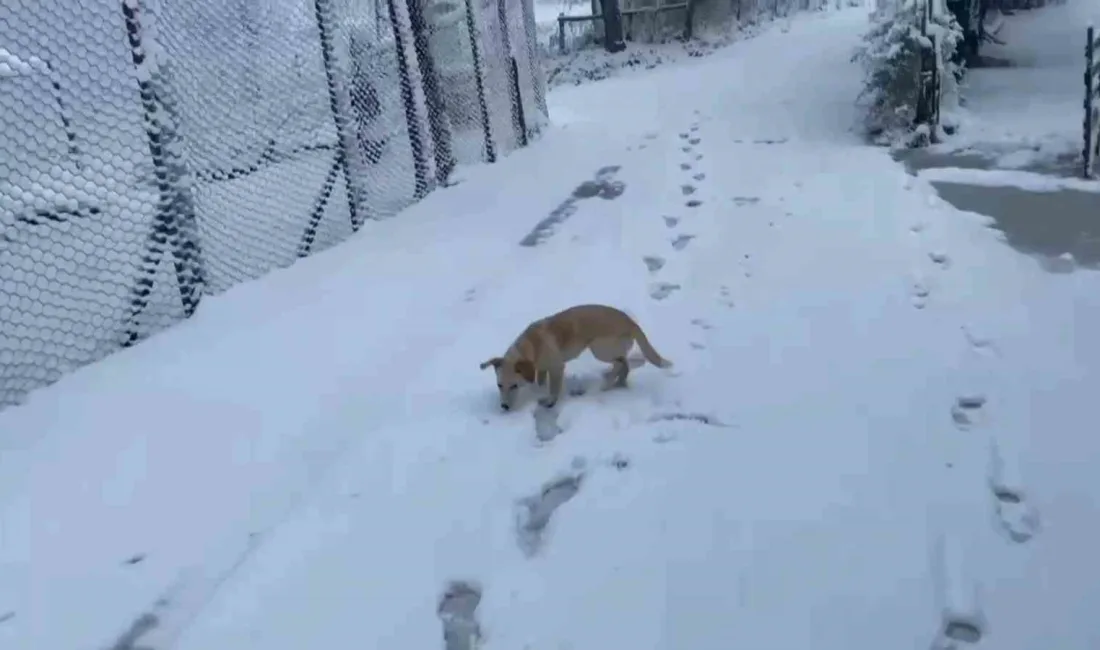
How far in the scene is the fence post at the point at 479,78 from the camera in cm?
913

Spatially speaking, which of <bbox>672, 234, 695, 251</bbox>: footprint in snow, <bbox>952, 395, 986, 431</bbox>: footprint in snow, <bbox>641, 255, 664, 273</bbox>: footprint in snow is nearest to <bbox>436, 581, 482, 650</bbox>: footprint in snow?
<bbox>952, 395, 986, 431</bbox>: footprint in snow

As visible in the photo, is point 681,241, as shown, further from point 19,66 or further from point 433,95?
point 19,66

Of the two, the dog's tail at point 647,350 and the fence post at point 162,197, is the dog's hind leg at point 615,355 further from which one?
the fence post at point 162,197

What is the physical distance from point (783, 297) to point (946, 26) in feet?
19.0

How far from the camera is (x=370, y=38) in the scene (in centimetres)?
744

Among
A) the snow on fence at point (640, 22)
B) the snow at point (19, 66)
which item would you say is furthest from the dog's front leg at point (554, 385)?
the snow on fence at point (640, 22)

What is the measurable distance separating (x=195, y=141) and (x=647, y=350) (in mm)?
3518

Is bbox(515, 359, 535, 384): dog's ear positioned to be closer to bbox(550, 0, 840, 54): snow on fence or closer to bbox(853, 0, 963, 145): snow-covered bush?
bbox(853, 0, 963, 145): snow-covered bush

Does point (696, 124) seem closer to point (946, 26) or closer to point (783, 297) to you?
point (946, 26)

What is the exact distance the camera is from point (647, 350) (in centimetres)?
392

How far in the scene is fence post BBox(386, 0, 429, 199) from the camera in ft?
25.0

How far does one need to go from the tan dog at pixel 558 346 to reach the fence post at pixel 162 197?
226 centimetres

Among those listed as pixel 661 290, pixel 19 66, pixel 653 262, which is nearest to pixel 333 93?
pixel 19 66

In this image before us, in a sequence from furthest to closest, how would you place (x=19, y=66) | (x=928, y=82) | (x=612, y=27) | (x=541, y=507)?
(x=612, y=27), (x=928, y=82), (x=19, y=66), (x=541, y=507)
